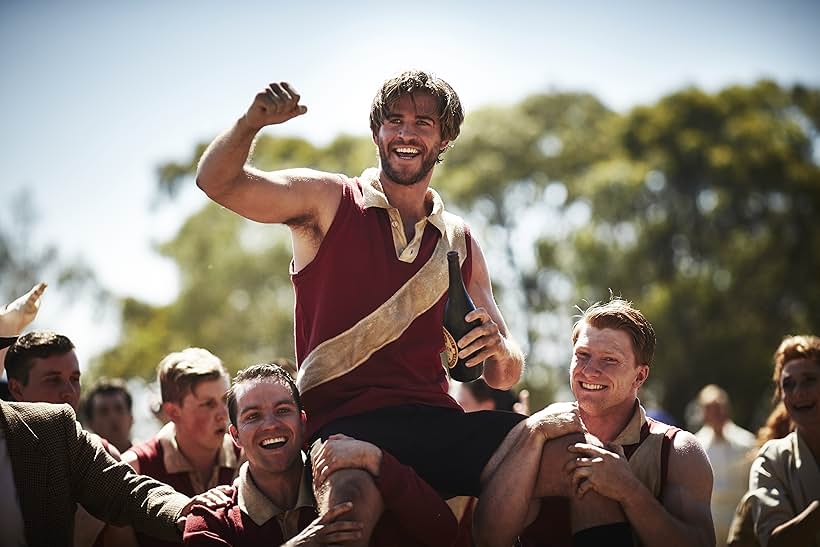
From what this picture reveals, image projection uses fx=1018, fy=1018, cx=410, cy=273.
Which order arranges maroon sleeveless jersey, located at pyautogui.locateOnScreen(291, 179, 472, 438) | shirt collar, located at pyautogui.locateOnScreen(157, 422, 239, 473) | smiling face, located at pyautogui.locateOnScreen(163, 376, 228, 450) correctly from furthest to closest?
smiling face, located at pyautogui.locateOnScreen(163, 376, 228, 450), shirt collar, located at pyautogui.locateOnScreen(157, 422, 239, 473), maroon sleeveless jersey, located at pyautogui.locateOnScreen(291, 179, 472, 438)

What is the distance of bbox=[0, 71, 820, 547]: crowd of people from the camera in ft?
13.2

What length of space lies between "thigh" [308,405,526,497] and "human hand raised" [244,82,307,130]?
4.26 ft

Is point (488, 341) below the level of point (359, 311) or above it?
below

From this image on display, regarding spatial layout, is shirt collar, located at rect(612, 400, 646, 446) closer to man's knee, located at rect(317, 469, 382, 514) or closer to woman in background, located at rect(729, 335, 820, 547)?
man's knee, located at rect(317, 469, 382, 514)

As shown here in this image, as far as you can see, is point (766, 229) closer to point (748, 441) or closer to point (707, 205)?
point (707, 205)

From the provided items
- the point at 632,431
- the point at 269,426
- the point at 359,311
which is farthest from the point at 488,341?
the point at 269,426

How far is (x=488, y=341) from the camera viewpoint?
14.2 feet

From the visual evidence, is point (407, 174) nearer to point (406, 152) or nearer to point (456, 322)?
point (406, 152)

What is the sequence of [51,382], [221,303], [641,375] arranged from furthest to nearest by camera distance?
[221,303] → [51,382] → [641,375]

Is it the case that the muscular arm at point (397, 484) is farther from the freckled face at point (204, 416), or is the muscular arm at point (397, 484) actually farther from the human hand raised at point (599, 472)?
the freckled face at point (204, 416)

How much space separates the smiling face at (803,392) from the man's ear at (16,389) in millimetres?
4523

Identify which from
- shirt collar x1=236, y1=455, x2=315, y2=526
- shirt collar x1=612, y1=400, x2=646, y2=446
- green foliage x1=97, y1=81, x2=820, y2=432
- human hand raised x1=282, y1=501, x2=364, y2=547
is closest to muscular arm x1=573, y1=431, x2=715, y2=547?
shirt collar x1=612, y1=400, x2=646, y2=446

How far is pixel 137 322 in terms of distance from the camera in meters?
34.9

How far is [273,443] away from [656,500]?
5.42 feet
